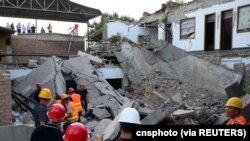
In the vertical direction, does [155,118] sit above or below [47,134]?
below

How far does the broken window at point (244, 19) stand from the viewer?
17.5 meters

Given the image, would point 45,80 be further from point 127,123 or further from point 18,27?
point 18,27

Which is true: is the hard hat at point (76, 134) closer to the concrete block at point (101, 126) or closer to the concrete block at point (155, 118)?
the concrete block at point (155, 118)

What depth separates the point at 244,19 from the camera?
17734 millimetres

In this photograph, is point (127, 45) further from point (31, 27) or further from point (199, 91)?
point (31, 27)

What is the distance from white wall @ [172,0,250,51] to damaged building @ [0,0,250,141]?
56 millimetres

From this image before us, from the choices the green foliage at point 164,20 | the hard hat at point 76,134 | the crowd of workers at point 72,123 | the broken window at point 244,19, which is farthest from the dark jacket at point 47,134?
the green foliage at point 164,20

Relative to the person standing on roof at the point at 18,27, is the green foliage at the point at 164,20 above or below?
above

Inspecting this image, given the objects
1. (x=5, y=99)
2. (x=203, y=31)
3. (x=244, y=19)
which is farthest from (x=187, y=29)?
(x=5, y=99)

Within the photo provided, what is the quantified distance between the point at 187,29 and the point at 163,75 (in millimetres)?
6332

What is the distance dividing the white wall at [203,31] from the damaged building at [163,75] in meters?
0.06

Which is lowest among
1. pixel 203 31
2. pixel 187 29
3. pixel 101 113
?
pixel 101 113

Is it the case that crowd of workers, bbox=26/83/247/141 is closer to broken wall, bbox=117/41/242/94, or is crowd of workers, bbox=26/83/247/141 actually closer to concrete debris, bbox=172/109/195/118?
concrete debris, bbox=172/109/195/118

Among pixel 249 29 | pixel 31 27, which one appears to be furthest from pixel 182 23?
pixel 31 27
